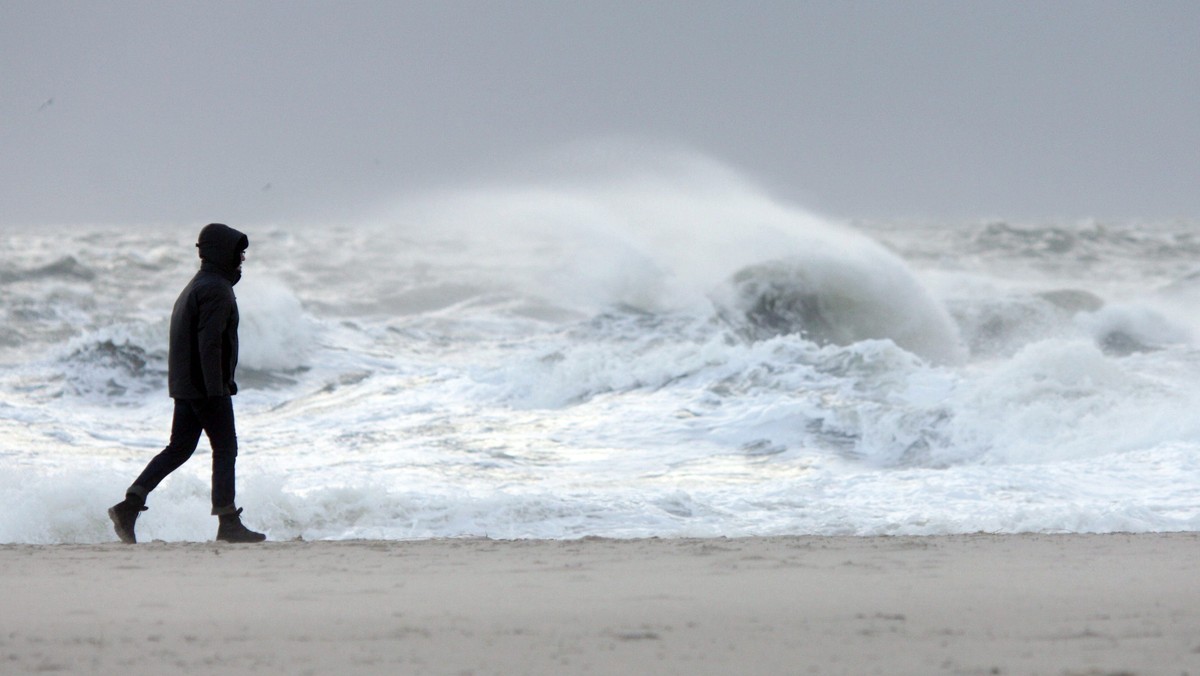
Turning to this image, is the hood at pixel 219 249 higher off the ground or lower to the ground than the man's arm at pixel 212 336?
higher

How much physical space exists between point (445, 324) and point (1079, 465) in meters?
12.3

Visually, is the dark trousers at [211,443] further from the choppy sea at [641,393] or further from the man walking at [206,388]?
the choppy sea at [641,393]

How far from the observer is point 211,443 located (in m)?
5.66

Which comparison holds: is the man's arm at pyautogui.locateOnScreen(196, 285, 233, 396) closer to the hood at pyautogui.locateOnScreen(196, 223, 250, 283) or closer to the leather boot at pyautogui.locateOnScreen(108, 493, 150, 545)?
the hood at pyautogui.locateOnScreen(196, 223, 250, 283)

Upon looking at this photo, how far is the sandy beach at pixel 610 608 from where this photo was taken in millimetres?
3375

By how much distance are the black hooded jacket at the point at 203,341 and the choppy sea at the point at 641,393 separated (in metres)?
1.31

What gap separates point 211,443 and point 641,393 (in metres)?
6.23

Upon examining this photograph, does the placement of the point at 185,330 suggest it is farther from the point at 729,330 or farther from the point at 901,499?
the point at 729,330

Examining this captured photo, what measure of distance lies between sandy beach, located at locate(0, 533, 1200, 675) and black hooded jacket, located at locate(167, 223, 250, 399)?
0.71m

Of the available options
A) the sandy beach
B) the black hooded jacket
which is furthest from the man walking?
the sandy beach

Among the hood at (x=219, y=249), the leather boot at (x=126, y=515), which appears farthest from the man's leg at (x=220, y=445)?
the hood at (x=219, y=249)

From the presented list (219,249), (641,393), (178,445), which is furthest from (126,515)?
(641,393)

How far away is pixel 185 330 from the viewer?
5648 mm

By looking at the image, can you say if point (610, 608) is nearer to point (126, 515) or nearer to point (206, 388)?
point (206, 388)
